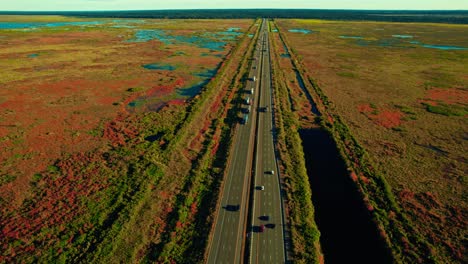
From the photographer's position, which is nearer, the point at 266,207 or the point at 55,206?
the point at 266,207

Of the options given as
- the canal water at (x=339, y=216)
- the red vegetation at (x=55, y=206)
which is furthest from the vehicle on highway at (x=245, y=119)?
the red vegetation at (x=55, y=206)

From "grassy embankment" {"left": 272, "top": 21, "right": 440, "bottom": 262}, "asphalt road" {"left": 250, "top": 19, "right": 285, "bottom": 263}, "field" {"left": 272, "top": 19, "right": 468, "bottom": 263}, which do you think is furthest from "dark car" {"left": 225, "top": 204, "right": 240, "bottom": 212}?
"field" {"left": 272, "top": 19, "right": 468, "bottom": 263}

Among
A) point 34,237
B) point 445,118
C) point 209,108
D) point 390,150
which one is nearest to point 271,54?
point 209,108

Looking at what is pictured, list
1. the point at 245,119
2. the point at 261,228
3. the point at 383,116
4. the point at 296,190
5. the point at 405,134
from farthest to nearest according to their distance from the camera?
1. the point at 383,116
2. the point at 245,119
3. the point at 405,134
4. the point at 296,190
5. the point at 261,228

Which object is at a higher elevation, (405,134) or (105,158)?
(405,134)

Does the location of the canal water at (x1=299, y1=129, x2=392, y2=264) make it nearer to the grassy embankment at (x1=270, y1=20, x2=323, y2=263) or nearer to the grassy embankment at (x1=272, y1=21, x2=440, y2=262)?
the grassy embankment at (x1=272, y1=21, x2=440, y2=262)

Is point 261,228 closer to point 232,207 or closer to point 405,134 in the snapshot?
point 232,207

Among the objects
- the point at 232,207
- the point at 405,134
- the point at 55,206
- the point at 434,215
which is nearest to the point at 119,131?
the point at 55,206

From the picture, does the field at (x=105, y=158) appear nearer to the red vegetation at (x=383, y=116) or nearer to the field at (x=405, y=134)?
the field at (x=405, y=134)
